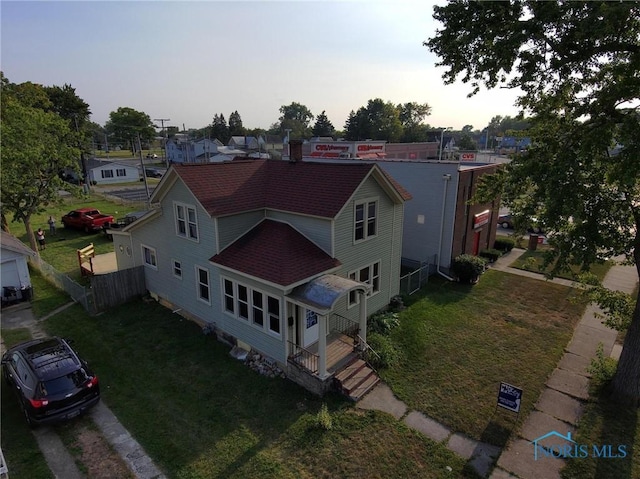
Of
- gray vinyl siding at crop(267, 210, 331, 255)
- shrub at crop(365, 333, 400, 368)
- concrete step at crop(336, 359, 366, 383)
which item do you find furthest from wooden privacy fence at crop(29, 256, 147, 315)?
shrub at crop(365, 333, 400, 368)

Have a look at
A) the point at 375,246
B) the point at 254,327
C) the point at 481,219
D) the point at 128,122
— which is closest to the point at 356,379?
the point at 254,327

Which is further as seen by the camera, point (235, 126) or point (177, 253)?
point (235, 126)

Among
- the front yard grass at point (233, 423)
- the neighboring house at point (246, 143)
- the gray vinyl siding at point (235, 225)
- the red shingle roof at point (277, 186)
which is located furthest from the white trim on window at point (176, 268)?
the neighboring house at point (246, 143)

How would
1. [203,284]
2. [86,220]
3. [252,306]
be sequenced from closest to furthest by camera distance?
[252,306] < [203,284] < [86,220]

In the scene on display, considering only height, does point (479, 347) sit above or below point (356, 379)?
below

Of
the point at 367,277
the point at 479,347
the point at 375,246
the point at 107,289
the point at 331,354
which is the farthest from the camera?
the point at 107,289

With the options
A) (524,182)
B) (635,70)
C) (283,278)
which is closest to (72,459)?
(283,278)

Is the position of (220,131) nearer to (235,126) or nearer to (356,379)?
(235,126)

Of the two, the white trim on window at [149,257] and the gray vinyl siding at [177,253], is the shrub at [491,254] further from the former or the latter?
the white trim on window at [149,257]

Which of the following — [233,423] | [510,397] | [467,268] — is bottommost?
[233,423]

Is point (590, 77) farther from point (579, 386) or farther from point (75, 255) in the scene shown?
point (75, 255)
